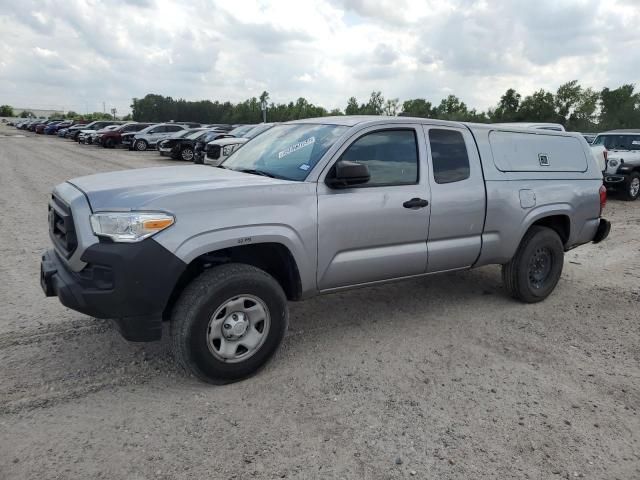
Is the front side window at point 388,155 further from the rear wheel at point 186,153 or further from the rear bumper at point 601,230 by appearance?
the rear wheel at point 186,153

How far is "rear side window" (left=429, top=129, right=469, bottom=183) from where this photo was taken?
4.52 m

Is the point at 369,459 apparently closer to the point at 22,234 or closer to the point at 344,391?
the point at 344,391

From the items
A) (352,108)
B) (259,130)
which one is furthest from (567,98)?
(259,130)

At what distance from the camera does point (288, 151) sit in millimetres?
4262

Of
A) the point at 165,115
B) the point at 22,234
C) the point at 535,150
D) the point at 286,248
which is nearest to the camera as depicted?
the point at 286,248

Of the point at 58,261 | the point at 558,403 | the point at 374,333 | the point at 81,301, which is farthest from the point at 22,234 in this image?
the point at 558,403

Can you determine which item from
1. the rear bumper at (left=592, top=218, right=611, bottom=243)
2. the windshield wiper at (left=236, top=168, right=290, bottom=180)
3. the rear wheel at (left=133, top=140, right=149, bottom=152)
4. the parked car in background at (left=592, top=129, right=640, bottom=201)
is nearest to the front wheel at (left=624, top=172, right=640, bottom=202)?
the parked car in background at (left=592, top=129, right=640, bottom=201)

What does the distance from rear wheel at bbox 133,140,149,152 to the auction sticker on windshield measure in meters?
26.6

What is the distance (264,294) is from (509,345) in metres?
2.18

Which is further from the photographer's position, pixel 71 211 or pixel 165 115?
pixel 165 115

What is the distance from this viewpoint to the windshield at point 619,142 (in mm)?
13516

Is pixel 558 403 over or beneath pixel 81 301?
beneath

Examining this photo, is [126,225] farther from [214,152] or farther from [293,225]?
[214,152]

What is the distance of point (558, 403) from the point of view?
3438mm
